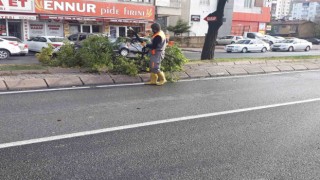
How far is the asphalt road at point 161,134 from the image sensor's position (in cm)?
342

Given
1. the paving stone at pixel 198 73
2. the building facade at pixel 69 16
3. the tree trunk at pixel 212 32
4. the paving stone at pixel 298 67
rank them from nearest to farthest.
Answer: the paving stone at pixel 198 73 < the paving stone at pixel 298 67 < the tree trunk at pixel 212 32 < the building facade at pixel 69 16

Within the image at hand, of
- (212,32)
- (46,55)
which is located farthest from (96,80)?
(212,32)

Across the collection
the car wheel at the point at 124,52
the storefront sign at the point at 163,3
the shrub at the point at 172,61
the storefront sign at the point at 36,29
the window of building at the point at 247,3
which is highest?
the window of building at the point at 247,3

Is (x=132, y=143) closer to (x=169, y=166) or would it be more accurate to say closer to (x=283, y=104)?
(x=169, y=166)

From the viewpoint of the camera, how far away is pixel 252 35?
39.8 meters

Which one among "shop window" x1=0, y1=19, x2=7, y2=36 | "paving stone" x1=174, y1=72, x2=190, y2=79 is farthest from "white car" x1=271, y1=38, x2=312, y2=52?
"shop window" x1=0, y1=19, x2=7, y2=36

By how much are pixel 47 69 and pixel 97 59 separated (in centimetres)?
146

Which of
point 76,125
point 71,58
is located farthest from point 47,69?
point 76,125

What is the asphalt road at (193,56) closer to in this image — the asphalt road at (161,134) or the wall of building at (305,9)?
the asphalt road at (161,134)

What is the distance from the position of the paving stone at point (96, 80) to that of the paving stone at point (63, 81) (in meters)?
0.15

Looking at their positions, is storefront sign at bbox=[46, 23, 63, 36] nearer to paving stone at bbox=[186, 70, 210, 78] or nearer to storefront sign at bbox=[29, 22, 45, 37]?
storefront sign at bbox=[29, 22, 45, 37]

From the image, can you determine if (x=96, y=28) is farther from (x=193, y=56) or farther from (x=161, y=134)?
(x=161, y=134)

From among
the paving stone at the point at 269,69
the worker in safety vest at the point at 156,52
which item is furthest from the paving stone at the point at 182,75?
the paving stone at the point at 269,69

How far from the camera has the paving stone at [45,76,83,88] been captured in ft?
24.6
